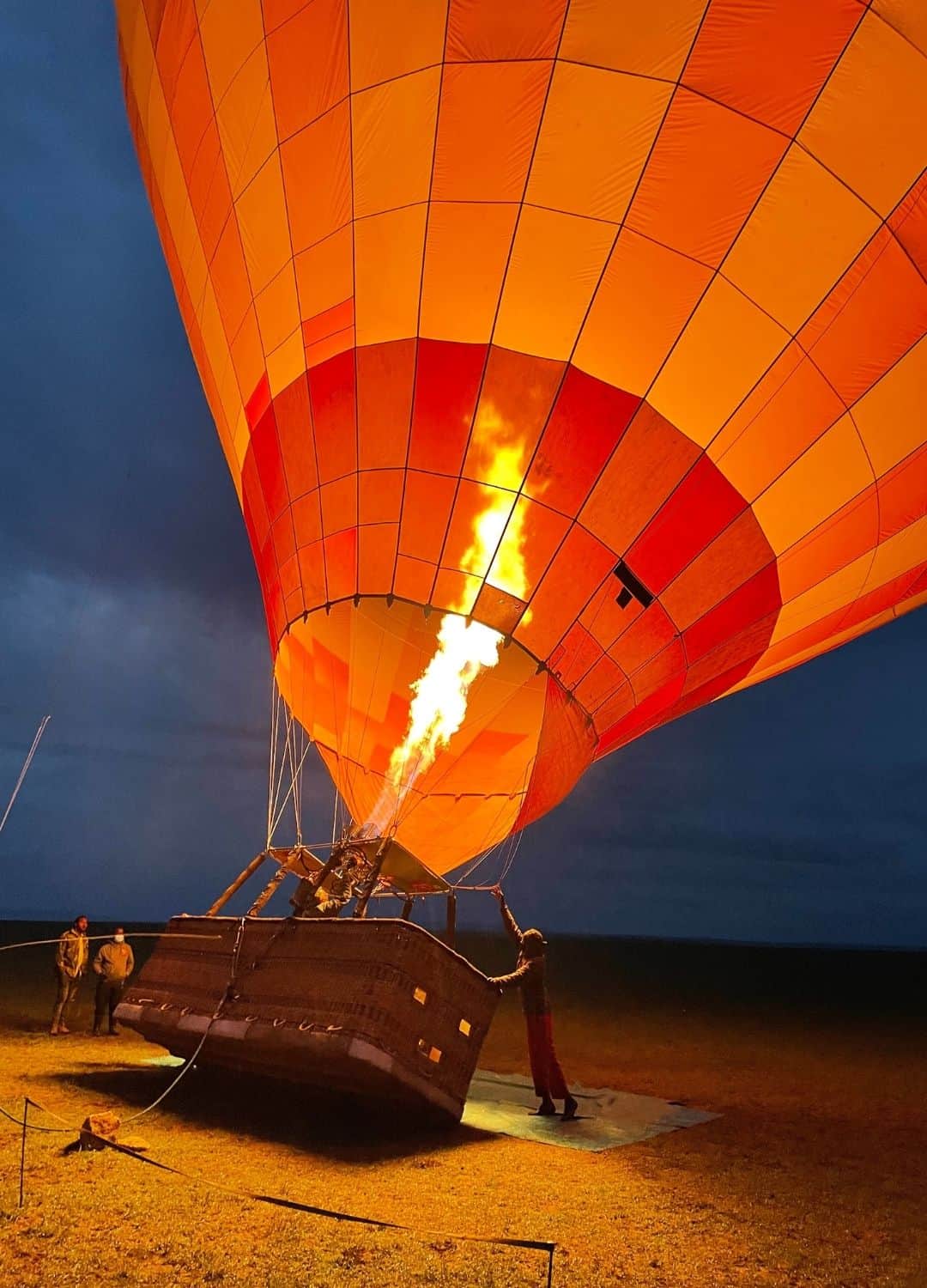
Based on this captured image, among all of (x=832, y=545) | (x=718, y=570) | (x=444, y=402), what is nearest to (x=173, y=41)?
(x=444, y=402)

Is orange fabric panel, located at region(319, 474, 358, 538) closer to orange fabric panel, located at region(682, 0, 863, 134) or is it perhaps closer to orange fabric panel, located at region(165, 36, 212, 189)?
orange fabric panel, located at region(165, 36, 212, 189)

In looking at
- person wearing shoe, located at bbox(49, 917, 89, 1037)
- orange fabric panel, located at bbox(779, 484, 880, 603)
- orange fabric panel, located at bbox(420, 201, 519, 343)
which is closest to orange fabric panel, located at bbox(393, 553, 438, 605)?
orange fabric panel, located at bbox(420, 201, 519, 343)

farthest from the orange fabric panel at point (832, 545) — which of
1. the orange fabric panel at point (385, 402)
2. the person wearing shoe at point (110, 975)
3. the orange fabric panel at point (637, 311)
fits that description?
the person wearing shoe at point (110, 975)

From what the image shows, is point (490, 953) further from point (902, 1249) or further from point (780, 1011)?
point (902, 1249)

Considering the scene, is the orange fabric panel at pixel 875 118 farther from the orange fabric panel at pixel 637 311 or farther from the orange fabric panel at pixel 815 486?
the orange fabric panel at pixel 815 486

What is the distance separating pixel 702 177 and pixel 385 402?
2478mm

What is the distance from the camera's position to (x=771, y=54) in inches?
208

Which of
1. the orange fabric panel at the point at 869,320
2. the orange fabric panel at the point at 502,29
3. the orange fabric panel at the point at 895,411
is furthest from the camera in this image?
the orange fabric panel at the point at 895,411

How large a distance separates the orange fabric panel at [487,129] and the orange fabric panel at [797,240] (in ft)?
4.71

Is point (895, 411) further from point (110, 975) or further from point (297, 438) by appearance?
point (110, 975)

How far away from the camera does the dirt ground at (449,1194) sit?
366cm

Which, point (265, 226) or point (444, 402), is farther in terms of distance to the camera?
point (265, 226)

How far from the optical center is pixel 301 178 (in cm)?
658

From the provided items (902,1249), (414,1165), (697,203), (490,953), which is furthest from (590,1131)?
(490,953)
